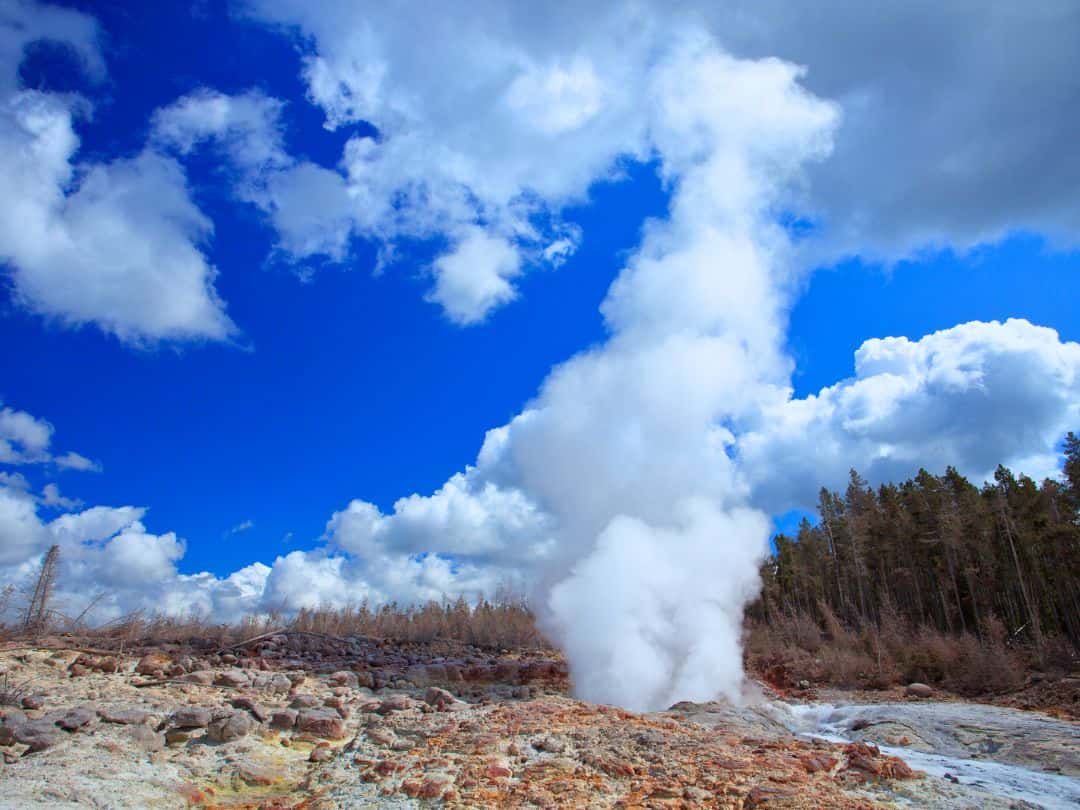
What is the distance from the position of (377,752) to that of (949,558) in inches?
1639

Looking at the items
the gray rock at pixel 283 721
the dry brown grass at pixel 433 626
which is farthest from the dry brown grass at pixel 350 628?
the gray rock at pixel 283 721

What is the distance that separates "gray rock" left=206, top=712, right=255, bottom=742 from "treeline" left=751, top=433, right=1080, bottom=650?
90.5 feet

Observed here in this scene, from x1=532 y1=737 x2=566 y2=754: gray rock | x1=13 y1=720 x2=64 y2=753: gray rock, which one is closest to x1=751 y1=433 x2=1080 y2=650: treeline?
x1=532 y1=737 x2=566 y2=754: gray rock

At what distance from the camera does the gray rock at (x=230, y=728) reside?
8977mm

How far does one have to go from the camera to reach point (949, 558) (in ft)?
130

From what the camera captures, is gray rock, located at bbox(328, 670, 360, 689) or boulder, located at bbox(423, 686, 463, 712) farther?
gray rock, located at bbox(328, 670, 360, 689)

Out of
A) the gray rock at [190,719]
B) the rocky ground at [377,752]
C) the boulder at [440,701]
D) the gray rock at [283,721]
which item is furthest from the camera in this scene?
the boulder at [440,701]

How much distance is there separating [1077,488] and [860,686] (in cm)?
1959

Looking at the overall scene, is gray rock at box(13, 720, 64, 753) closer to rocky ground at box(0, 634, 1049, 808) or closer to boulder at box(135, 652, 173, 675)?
rocky ground at box(0, 634, 1049, 808)

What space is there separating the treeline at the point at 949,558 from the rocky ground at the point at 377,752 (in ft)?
79.9

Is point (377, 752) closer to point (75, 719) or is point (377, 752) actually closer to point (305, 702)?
point (305, 702)

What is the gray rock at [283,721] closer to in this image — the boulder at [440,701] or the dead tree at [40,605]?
the boulder at [440,701]

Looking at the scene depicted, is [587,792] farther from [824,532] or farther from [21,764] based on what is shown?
[824,532]

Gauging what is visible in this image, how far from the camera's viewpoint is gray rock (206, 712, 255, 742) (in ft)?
29.5
